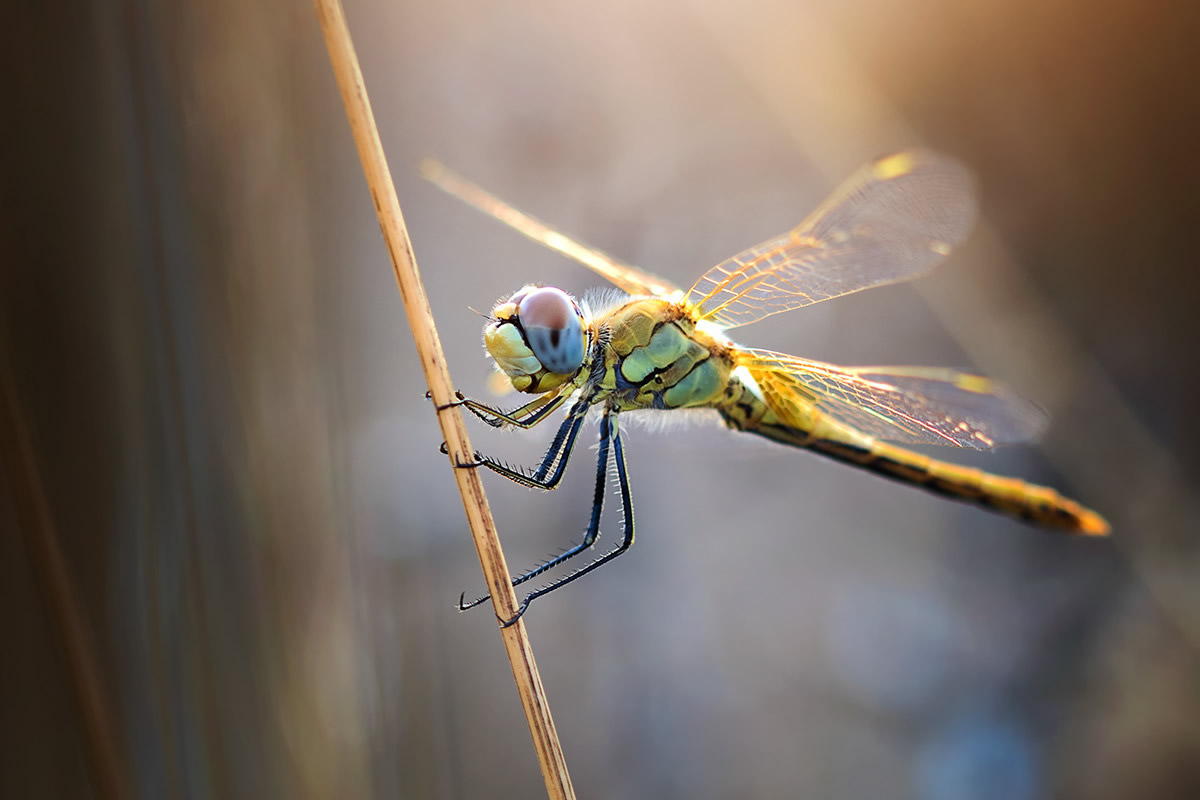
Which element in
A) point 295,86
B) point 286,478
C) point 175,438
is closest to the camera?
point 175,438

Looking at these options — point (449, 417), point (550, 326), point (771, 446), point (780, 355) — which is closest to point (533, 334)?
point (550, 326)

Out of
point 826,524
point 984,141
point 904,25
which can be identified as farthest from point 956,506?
point 904,25

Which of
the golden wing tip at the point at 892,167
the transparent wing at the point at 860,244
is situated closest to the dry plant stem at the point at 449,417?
the transparent wing at the point at 860,244

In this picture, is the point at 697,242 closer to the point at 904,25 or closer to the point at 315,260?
the point at 904,25

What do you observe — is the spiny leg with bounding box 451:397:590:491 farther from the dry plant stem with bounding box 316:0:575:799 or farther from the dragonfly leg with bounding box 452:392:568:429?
the dry plant stem with bounding box 316:0:575:799

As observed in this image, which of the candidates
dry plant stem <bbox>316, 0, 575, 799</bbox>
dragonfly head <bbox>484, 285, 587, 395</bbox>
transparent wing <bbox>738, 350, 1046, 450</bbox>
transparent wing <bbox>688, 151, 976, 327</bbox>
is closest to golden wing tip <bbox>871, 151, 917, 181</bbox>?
transparent wing <bbox>688, 151, 976, 327</bbox>
